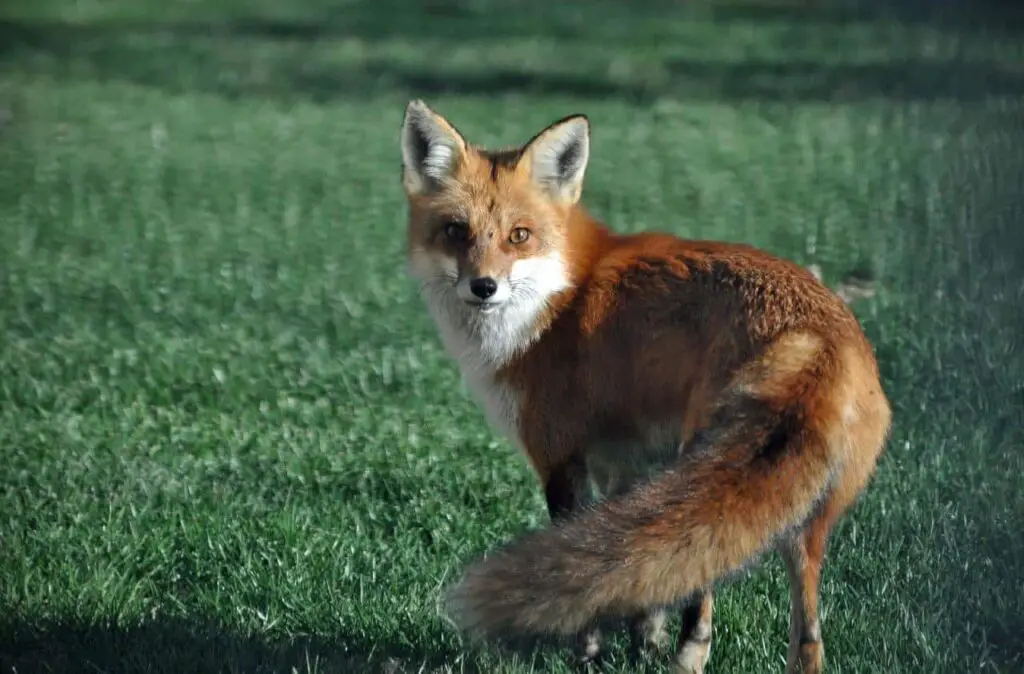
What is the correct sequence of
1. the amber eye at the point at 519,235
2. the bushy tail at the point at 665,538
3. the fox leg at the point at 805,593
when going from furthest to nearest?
the amber eye at the point at 519,235, the fox leg at the point at 805,593, the bushy tail at the point at 665,538

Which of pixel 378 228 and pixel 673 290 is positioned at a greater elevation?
pixel 673 290

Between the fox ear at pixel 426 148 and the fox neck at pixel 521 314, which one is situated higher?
the fox ear at pixel 426 148

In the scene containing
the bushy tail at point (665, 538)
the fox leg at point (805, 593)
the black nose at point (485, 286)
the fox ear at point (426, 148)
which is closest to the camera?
the bushy tail at point (665, 538)

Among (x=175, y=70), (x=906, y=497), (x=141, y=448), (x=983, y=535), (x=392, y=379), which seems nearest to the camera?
(x=983, y=535)

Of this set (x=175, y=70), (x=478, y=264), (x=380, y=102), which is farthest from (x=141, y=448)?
(x=175, y=70)

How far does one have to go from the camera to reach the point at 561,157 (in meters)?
5.05

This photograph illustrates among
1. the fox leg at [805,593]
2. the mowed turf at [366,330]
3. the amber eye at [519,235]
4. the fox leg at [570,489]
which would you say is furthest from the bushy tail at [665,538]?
the amber eye at [519,235]

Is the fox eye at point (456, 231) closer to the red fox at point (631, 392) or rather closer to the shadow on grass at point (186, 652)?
the red fox at point (631, 392)

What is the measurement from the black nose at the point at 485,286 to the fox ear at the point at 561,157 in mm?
489

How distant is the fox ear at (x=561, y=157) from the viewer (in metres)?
4.95

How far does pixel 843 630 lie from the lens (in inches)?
186

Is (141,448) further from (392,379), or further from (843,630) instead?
(843,630)

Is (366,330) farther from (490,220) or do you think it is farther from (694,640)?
(694,640)

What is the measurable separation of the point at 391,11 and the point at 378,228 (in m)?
12.8
